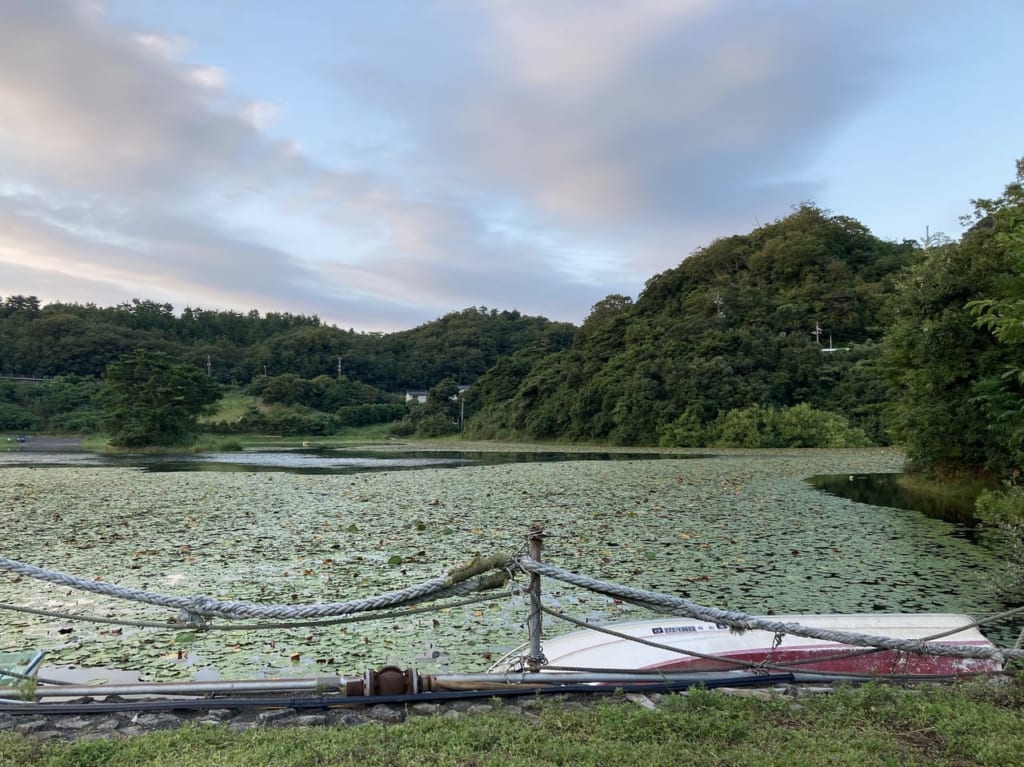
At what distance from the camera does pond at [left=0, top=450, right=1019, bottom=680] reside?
473cm

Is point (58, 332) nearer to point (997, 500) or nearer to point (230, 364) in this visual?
point (230, 364)

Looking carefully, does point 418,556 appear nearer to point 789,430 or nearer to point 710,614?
point 710,614

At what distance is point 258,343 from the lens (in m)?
101

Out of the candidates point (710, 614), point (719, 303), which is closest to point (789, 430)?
point (719, 303)

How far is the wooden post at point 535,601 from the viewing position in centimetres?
312

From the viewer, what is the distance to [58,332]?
78000 mm

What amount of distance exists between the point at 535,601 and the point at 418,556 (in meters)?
4.76

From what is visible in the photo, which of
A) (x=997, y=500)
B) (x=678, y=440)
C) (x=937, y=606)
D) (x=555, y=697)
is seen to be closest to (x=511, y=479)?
(x=997, y=500)

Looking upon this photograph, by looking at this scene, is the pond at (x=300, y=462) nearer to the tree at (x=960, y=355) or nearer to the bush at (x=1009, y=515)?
the tree at (x=960, y=355)

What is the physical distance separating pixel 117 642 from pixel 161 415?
38682 mm

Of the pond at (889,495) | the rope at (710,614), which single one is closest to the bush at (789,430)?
the pond at (889,495)

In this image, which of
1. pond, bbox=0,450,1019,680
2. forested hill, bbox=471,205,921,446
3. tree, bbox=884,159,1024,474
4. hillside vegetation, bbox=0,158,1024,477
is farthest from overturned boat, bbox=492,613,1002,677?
forested hill, bbox=471,205,921,446

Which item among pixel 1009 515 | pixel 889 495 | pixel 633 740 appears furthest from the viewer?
pixel 889 495

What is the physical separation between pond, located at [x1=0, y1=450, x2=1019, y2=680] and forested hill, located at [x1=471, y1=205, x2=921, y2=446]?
20.3 metres
